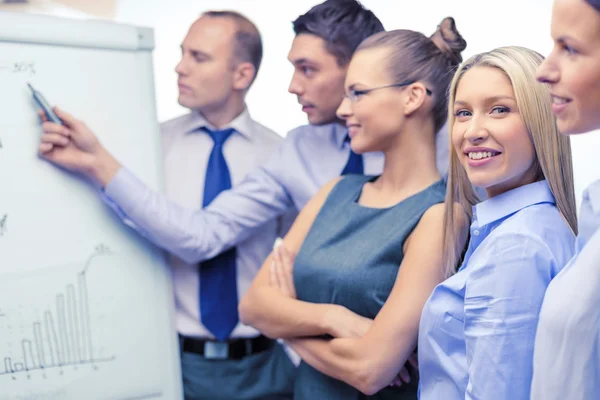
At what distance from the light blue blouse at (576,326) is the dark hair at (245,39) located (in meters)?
1.66

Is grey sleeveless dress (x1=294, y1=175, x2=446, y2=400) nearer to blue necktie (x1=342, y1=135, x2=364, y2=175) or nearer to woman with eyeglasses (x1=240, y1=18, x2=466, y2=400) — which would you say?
woman with eyeglasses (x1=240, y1=18, x2=466, y2=400)

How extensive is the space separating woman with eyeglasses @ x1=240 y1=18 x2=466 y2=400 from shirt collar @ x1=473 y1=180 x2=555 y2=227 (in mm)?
251

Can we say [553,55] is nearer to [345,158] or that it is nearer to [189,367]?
[345,158]

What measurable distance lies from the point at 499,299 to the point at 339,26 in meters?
1.25

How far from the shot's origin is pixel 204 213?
249cm

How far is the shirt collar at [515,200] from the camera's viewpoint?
149 cm

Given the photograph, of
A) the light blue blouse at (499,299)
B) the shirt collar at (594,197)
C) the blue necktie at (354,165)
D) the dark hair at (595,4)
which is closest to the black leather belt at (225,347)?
the blue necktie at (354,165)

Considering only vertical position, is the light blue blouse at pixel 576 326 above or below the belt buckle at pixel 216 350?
above

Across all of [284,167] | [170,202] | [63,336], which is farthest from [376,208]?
[63,336]

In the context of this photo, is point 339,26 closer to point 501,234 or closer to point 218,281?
point 218,281

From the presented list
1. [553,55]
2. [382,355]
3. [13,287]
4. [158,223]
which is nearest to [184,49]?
[158,223]

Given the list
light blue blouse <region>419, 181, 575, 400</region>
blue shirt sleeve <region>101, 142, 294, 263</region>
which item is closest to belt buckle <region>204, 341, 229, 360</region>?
blue shirt sleeve <region>101, 142, 294, 263</region>

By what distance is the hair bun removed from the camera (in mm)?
2064

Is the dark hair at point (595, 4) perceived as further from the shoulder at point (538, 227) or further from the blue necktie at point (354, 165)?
the blue necktie at point (354, 165)
